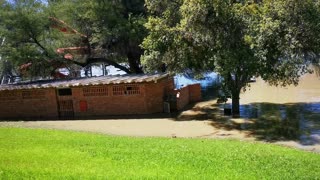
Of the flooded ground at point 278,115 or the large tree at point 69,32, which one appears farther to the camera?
the large tree at point 69,32

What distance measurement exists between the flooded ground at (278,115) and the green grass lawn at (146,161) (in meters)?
3.95

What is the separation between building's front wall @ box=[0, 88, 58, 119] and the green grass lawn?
13.2 m

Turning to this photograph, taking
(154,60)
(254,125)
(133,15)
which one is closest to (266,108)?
(254,125)

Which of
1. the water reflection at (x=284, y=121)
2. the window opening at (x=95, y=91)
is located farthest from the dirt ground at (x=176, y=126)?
the window opening at (x=95, y=91)

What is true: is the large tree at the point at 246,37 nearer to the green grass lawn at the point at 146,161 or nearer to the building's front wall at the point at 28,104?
the green grass lawn at the point at 146,161

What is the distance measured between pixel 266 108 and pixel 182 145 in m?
12.9

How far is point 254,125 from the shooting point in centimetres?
A: 2053

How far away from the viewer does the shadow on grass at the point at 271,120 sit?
58.2 ft

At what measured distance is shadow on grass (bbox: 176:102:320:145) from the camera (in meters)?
17.8

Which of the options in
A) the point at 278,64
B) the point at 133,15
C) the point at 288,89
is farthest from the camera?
the point at 288,89

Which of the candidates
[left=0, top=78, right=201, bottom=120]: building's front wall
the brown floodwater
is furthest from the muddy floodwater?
[left=0, top=78, right=201, bottom=120]: building's front wall

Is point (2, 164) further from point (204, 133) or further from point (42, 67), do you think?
point (42, 67)

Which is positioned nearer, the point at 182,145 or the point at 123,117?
the point at 182,145

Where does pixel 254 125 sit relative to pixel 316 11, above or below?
below
